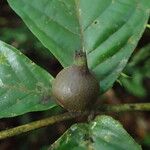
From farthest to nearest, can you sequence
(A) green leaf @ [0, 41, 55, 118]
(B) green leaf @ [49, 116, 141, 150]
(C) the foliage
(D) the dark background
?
1. (D) the dark background
2. (C) the foliage
3. (A) green leaf @ [0, 41, 55, 118]
4. (B) green leaf @ [49, 116, 141, 150]

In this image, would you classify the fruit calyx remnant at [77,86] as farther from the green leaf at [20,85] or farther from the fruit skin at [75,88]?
the green leaf at [20,85]

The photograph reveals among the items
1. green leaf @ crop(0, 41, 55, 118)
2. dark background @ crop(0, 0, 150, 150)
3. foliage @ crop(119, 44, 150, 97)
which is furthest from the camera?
dark background @ crop(0, 0, 150, 150)

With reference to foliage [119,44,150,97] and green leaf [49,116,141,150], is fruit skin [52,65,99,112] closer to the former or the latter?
green leaf [49,116,141,150]

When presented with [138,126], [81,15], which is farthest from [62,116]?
[138,126]

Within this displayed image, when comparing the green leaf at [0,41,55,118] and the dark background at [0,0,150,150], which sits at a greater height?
the green leaf at [0,41,55,118]

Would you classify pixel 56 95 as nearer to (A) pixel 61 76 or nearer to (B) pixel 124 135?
(A) pixel 61 76

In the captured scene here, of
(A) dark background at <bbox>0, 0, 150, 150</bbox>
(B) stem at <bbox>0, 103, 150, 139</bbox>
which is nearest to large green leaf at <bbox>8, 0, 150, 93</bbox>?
(B) stem at <bbox>0, 103, 150, 139</bbox>
